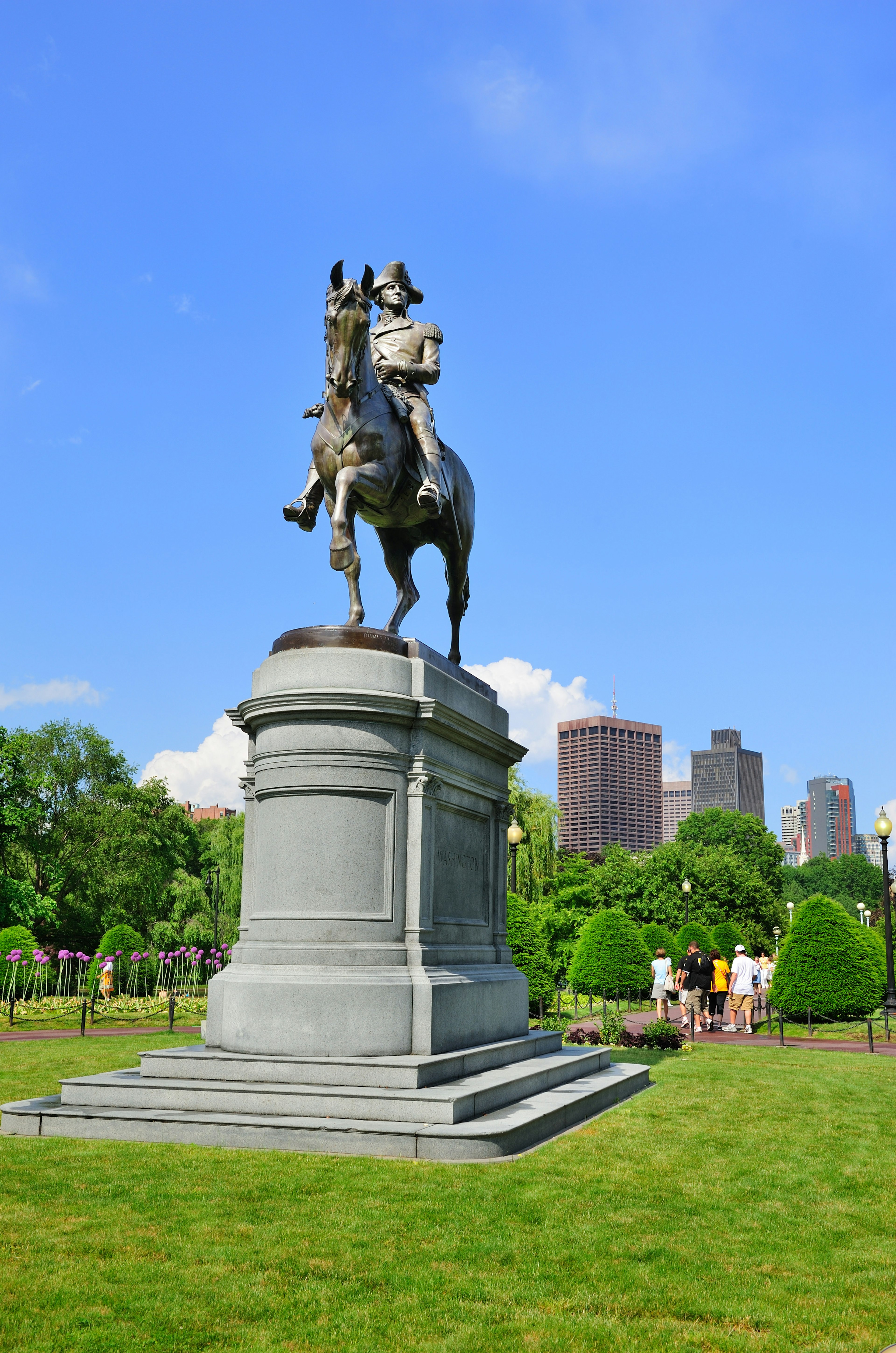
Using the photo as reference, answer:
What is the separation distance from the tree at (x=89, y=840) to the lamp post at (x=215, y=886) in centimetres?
275

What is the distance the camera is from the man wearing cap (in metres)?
12.6

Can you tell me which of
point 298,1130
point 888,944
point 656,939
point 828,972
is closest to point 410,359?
point 298,1130

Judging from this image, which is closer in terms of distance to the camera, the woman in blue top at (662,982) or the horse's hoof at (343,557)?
the horse's hoof at (343,557)

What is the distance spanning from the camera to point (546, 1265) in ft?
18.7

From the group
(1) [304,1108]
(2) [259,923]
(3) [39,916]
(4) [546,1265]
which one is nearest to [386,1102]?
(1) [304,1108]

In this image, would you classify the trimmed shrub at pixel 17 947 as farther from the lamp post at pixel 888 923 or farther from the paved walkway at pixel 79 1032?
the lamp post at pixel 888 923

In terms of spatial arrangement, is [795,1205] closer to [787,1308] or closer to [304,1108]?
[787,1308]

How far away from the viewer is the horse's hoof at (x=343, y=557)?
39.0 ft

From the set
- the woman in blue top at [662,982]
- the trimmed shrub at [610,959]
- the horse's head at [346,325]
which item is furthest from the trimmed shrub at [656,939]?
the horse's head at [346,325]

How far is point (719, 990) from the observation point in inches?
1098

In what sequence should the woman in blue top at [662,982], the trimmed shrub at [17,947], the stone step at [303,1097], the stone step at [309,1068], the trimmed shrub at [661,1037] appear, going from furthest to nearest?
the trimmed shrub at [17,947], the woman in blue top at [662,982], the trimmed shrub at [661,1037], the stone step at [309,1068], the stone step at [303,1097]

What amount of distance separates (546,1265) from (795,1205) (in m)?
2.44

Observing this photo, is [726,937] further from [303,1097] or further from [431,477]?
[303,1097]

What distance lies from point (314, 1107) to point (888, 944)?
21976 millimetres
